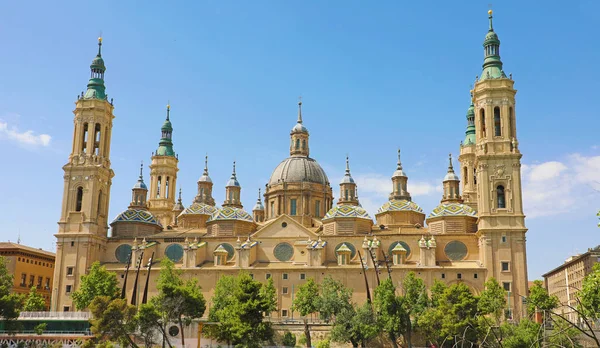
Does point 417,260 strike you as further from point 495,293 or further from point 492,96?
point 492,96

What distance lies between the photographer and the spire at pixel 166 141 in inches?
3543

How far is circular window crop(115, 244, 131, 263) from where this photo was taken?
68.2 metres

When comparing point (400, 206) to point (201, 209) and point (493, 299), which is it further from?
point (201, 209)

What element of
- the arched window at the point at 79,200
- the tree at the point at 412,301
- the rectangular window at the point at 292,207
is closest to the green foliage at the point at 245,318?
the tree at the point at 412,301

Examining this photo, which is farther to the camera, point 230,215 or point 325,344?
point 230,215

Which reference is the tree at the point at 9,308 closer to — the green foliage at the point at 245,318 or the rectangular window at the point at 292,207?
the green foliage at the point at 245,318

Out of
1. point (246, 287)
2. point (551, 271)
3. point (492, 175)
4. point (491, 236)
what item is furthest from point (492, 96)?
point (551, 271)

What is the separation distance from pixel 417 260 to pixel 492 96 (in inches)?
731

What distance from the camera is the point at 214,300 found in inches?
2147

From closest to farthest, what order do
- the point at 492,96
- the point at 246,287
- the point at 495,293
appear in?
the point at 246,287
the point at 495,293
the point at 492,96

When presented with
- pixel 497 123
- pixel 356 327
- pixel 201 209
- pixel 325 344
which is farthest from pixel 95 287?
pixel 497 123

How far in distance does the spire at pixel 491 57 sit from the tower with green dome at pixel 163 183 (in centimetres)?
4573

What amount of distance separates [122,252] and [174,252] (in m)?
6.20

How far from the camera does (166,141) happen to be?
301 ft
